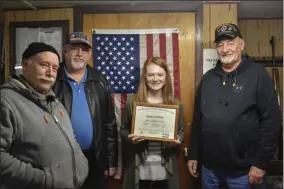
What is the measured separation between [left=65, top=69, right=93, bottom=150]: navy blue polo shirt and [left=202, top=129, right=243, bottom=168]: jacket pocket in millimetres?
551

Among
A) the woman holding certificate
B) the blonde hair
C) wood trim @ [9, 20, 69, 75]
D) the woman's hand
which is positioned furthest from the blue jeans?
wood trim @ [9, 20, 69, 75]

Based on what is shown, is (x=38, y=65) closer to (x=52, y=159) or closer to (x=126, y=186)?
(x=52, y=159)

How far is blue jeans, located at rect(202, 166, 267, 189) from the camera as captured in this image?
47.5 inches

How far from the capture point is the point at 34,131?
0.78 m

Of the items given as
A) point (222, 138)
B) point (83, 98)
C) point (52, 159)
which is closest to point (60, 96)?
point (83, 98)

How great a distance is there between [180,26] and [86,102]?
2.70ft

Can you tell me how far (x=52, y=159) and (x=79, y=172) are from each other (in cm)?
14

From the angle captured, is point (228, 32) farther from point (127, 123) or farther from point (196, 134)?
point (127, 123)

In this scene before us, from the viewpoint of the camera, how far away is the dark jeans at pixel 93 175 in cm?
102

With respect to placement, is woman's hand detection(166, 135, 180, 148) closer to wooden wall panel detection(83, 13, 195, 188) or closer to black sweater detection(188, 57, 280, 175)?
black sweater detection(188, 57, 280, 175)

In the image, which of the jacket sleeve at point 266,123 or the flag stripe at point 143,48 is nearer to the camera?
the jacket sleeve at point 266,123

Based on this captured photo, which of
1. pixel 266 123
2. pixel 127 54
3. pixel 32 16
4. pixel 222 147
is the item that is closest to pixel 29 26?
pixel 32 16

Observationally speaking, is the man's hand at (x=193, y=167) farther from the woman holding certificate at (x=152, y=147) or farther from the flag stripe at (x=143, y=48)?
the flag stripe at (x=143, y=48)

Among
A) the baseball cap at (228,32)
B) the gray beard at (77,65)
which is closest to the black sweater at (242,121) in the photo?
the baseball cap at (228,32)
